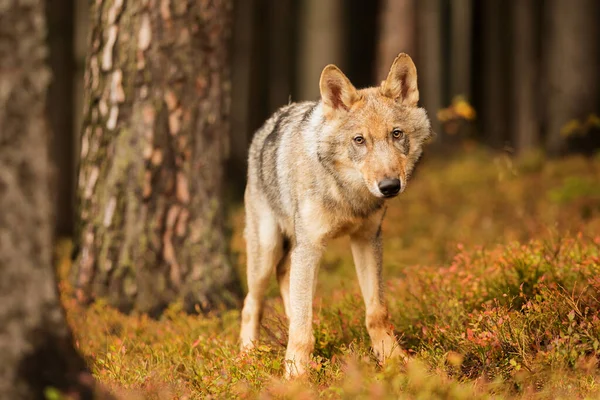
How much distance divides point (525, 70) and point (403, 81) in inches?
602

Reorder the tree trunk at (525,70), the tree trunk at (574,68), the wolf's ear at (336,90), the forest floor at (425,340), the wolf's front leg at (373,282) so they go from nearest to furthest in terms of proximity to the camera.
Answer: the forest floor at (425,340), the wolf's ear at (336,90), the wolf's front leg at (373,282), the tree trunk at (574,68), the tree trunk at (525,70)

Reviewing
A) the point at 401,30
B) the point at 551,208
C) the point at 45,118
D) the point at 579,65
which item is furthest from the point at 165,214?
the point at 579,65

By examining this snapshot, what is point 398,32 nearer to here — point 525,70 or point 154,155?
point 525,70

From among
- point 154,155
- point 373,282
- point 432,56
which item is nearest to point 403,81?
point 373,282

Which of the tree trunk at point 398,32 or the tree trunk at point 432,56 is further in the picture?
the tree trunk at point 432,56

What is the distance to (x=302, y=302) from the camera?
16.3ft

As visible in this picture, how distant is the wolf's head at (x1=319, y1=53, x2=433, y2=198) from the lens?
4676 mm

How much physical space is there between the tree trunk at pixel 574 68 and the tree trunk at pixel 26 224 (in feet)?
39.6

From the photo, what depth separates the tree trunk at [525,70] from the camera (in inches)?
729

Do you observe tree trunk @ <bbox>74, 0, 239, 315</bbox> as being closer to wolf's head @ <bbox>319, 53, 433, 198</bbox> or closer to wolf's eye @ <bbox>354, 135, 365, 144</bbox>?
wolf's head @ <bbox>319, 53, 433, 198</bbox>

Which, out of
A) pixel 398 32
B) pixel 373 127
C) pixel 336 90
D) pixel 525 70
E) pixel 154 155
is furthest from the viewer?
pixel 525 70

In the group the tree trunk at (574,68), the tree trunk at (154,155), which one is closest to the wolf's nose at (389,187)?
the tree trunk at (154,155)

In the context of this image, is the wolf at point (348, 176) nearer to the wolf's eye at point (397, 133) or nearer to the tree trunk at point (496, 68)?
the wolf's eye at point (397, 133)

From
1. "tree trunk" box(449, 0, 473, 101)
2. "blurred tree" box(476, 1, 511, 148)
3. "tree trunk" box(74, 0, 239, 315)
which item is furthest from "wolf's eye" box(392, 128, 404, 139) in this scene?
"tree trunk" box(449, 0, 473, 101)
